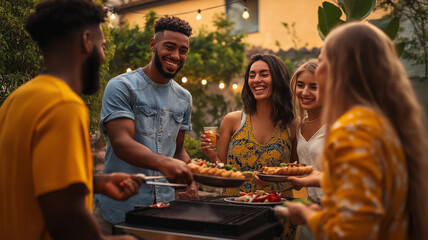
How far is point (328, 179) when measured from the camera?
5.60ft

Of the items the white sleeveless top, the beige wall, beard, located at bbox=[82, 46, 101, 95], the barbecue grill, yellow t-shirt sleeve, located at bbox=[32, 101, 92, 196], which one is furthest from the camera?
the beige wall

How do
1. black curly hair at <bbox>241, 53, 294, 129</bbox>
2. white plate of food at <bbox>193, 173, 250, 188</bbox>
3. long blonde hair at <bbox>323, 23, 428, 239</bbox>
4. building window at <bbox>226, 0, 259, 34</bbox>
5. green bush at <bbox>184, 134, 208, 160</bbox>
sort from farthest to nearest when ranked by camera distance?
1. building window at <bbox>226, 0, 259, 34</bbox>
2. green bush at <bbox>184, 134, 208, 160</bbox>
3. black curly hair at <bbox>241, 53, 294, 129</bbox>
4. white plate of food at <bbox>193, 173, 250, 188</bbox>
5. long blonde hair at <bbox>323, 23, 428, 239</bbox>

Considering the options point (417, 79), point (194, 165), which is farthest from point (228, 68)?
point (194, 165)

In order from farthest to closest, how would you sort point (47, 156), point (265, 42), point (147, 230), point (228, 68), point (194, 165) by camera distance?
point (265, 42), point (228, 68), point (194, 165), point (147, 230), point (47, 156)

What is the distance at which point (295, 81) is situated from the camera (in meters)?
4.05

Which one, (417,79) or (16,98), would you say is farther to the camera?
(417,79)

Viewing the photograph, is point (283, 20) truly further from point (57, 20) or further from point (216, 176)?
point (57, 20)

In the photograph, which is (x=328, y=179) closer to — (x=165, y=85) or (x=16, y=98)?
(x=16, y=98)

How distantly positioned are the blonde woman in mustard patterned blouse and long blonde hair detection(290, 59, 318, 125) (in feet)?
6.74

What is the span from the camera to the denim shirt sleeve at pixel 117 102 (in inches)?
123

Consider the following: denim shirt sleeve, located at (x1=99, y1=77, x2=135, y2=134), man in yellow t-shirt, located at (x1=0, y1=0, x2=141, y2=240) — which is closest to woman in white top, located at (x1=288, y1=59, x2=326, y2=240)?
denim shirt sleeve, located at (x1=99, y1=77, x2=135, y2=134)

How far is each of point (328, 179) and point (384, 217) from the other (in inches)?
10.5

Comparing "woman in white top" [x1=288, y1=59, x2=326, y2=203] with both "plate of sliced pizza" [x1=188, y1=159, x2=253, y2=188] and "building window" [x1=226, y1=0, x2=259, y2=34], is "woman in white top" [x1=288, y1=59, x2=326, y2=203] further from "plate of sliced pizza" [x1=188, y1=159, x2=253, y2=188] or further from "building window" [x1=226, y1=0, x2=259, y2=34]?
"building window" [x1=226, y1=0, x2=259, y2=34]

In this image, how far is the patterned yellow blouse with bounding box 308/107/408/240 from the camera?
60.9 inches
